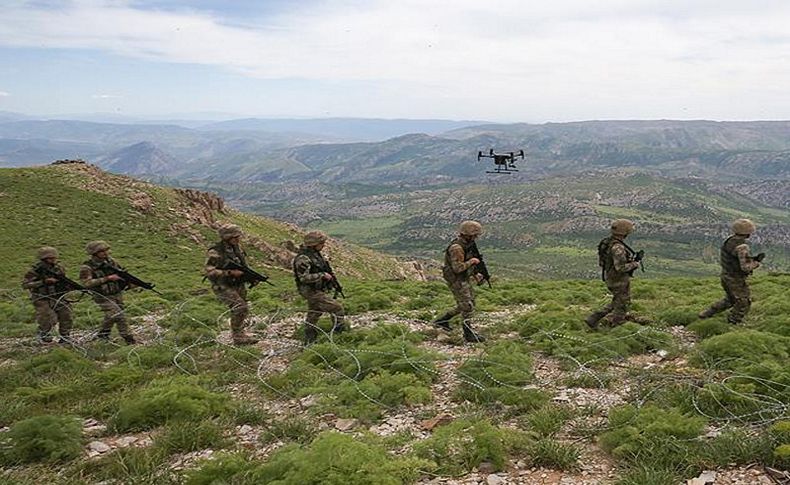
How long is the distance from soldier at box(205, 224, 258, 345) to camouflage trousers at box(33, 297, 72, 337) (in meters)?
4.69

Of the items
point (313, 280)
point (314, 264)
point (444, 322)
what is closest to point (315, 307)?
point (313, 280)

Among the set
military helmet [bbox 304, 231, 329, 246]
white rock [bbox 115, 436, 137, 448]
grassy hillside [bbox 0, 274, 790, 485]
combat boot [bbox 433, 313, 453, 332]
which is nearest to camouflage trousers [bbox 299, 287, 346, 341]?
grassy hillside [bbox 0, 274, 790, 485]

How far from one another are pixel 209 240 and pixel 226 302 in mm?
36017

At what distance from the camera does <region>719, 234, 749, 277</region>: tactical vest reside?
1348cm

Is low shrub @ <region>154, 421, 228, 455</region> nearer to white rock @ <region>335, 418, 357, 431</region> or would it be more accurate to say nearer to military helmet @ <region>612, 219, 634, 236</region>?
white rock @ <region>335, 418, 357, 431</region>

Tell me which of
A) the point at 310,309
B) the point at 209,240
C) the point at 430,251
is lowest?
the point at 430,251

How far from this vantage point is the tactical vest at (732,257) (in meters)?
13.5

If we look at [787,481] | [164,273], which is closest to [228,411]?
[787,481]

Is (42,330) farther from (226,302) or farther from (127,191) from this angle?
(127,191)

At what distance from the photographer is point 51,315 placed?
49.7 feet

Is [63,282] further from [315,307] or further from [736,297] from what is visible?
[736,297]

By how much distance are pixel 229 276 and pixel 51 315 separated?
5537 mm

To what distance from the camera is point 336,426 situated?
9.26m

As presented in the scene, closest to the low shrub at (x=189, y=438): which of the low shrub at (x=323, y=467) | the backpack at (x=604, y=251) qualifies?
the low shrub at (x=323, y=467)
